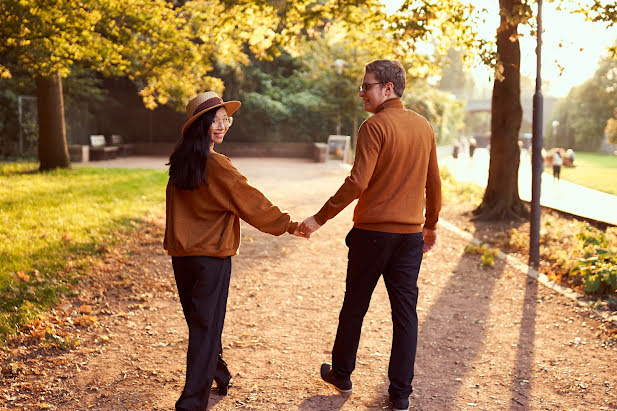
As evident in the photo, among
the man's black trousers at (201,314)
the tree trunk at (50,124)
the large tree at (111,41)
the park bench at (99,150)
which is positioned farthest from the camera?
the park bench at (99,150)

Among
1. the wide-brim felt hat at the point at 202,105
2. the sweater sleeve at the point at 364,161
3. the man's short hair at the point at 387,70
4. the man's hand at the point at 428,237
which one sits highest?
the man's short hair at the point at 387,70

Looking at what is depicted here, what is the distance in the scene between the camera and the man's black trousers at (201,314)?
3.57 m

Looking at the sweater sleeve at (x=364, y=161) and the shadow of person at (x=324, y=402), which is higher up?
the sweater sleeve at (x=364, y=161)

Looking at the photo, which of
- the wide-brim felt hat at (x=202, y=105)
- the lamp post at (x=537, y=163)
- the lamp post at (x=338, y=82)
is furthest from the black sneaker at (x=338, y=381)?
the lamp post at (x=338, y=82)

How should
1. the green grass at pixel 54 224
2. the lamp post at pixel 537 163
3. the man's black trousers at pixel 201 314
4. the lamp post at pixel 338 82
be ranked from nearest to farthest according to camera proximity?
1. the man's black trousers at pixel 201 314
2. the green grass at pixel 54 224
3. the lamp post at pixel 537 163
4. the lamp post at pixel 338 82

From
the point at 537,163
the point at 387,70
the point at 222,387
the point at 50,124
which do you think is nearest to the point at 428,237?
the point at 387,70

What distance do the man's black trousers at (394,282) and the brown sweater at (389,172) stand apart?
72 millimetres

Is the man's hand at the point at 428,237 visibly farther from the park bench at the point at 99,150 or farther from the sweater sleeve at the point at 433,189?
the park bench at the point at 99,150

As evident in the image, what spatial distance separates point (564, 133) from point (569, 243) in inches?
2150

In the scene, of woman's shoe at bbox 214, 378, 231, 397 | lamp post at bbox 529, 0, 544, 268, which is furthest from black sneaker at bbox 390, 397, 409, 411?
lamp post at bbox 529, 0, 544, 268

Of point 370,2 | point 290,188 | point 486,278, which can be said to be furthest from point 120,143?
point 486,278

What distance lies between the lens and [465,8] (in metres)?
9.44

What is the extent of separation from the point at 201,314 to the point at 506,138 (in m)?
9.05

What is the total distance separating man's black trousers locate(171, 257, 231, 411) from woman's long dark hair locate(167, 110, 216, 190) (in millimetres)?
430
